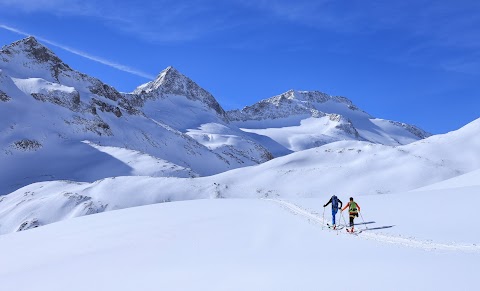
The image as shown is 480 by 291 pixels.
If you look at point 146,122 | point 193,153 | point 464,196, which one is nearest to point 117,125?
point 146,122

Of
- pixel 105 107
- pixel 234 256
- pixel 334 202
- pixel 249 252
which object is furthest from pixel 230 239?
pixel 105 107

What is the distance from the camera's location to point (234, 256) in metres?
14.1

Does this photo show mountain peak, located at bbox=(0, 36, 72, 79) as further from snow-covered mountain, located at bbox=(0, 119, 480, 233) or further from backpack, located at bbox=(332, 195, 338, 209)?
backpack, located at bbox=(332, 195, 338, 209)

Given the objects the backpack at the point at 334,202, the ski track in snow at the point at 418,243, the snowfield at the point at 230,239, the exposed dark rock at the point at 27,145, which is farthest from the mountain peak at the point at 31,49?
the ski track in snow at the point at 418,243

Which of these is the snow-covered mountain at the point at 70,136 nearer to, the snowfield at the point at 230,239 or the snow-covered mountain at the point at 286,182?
the snow-covered mountain at the point at 286,182

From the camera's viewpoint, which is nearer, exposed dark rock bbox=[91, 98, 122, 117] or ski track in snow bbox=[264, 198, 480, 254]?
ski track in snow bbox=[264, 198, 480, 254]

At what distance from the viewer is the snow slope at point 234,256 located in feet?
35.1

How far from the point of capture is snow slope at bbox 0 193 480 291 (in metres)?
10.7

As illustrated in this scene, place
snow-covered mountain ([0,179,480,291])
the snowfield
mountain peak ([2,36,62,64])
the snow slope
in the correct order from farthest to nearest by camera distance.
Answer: mountain peak ([2,36,62,64])
the snowfield
snow-covered mountain ([0,179,480,291])
the snow slope

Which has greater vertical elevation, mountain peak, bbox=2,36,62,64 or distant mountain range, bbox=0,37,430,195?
mountain peak, bbox=2,36,62,64

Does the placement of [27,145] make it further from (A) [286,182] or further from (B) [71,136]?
(A) [286,182]

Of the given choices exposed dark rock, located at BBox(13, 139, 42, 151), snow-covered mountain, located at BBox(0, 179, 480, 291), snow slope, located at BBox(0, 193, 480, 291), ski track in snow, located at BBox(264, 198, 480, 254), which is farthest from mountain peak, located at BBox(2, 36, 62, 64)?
ski track in snow, located at BBox(264, 198, 480, 254)

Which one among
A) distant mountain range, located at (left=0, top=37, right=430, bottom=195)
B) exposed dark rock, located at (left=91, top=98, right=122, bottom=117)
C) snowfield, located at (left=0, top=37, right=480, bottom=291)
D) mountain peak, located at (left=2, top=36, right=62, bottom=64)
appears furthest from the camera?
mountain peak, located at (left=2, top=36, right=62, bottom=64)

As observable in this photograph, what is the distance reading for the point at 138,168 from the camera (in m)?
108
